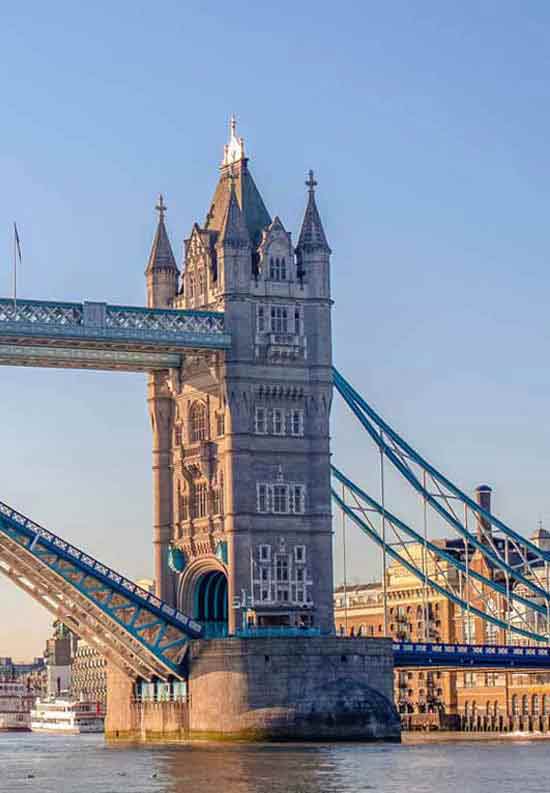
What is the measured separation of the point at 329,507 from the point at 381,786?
126 ft

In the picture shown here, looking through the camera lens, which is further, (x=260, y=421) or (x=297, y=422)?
(x=297, y=422)

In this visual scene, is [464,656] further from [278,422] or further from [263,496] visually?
[278,422]

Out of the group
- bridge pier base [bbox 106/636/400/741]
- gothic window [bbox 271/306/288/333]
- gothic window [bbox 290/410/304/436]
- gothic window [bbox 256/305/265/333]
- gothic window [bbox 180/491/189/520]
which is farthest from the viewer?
gothic window [bbox 180/491/189/520]

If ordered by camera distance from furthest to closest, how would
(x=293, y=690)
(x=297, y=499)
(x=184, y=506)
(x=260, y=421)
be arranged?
1. (x=184, y=506)
2. (x=297, y=499)
3. (x=260, y=421)
4. (x=293, y=690)

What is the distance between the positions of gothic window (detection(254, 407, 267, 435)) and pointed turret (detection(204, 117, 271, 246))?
9228 millimetres

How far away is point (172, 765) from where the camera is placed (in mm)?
94000

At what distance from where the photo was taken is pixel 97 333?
112m


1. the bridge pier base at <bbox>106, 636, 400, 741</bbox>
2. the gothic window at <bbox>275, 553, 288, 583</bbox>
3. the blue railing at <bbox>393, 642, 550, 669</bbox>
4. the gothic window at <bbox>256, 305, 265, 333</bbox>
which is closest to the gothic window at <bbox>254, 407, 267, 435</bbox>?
the gothic window at <bbox>256, 305, 265, 333</bbox>

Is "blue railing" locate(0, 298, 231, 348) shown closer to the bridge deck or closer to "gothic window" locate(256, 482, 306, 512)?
the bridge deck

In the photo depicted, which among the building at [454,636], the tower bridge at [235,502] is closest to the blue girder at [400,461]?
the tower bridge at [235,502]

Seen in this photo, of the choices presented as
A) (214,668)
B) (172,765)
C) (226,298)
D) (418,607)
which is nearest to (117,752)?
(214,668)

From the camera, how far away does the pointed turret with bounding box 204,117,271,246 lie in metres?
121

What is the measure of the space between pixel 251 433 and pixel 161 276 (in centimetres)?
1219

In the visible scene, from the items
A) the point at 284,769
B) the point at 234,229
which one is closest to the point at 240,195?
the point at 234,229
